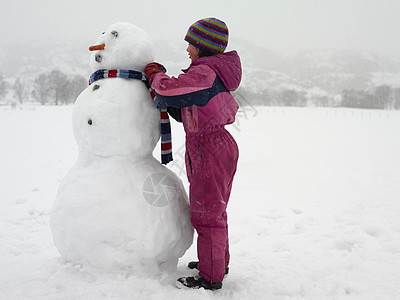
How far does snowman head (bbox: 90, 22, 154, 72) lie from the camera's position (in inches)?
75.2

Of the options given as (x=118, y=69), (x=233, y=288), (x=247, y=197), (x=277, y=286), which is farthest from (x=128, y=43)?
(x=247, y=197)

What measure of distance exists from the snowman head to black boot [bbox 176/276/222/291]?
129 cm

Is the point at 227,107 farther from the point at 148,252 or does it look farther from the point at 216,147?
the point at 148,252

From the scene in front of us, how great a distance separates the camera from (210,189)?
1836 mm

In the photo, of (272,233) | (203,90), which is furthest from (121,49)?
(272,233)

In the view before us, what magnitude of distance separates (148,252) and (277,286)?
0.92m

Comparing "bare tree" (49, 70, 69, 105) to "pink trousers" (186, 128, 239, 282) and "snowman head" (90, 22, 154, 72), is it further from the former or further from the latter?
"pink trousers" (186, 128, 239, 282)

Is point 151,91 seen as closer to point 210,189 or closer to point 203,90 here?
point 203,90

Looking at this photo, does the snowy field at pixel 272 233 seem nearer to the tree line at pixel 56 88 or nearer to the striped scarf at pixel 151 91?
the striped scarf at pixel 151 91

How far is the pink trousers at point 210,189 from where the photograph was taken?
1.83m

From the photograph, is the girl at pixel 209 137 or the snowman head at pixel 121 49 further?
the snowman head at pixel 121 49

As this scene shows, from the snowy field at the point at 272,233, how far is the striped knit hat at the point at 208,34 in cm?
66

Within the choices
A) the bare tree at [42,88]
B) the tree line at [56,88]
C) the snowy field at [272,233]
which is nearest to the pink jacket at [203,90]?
the snowy field at [272,233]

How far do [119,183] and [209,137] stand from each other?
1.89ft
